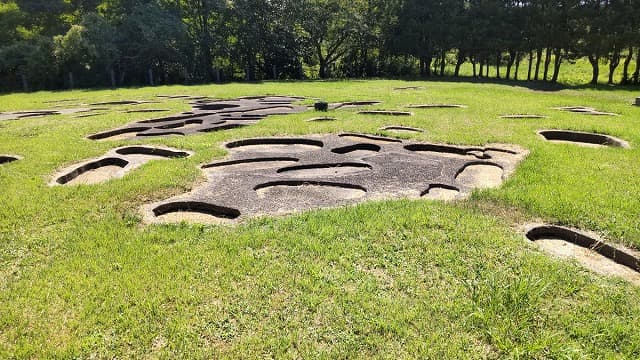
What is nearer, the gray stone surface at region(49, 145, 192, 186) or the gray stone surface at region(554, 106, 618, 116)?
the gray stone surface at region(49, 145, 192, 186)

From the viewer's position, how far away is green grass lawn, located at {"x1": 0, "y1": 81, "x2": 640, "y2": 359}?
2.92 metres

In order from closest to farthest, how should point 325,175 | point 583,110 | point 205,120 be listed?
point 325,175 < point 205,120 < point 583,110

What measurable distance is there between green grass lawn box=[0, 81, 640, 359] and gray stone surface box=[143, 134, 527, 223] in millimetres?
515

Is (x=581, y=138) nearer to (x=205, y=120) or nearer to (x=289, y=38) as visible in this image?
(x=205, y=120)

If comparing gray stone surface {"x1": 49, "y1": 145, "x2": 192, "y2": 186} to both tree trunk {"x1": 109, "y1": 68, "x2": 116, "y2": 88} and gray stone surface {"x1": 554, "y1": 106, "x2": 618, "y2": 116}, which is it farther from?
tree trunk {"x1": 109, "y1": 68, "x2": 116, "y2": 88}

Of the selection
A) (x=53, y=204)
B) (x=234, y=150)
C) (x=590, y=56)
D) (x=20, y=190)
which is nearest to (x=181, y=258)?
(x=53, y=204)

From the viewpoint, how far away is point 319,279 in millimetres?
3682

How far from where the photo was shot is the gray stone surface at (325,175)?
5664 millimetres

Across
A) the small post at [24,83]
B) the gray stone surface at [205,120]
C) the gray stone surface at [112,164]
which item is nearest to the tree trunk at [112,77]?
the small post at [24,83]

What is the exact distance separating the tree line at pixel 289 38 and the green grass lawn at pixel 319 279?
24.3 meters

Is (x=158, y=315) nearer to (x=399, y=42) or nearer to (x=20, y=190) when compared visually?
(x=20, y=190)

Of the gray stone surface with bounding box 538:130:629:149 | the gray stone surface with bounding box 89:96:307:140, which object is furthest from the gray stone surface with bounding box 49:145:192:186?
the gray stone surface with bounding box 538:130:629:149

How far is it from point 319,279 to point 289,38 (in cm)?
3346

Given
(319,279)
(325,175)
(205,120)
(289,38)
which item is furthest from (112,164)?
(289,38)
